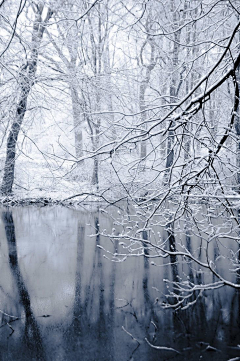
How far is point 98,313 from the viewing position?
4.17m

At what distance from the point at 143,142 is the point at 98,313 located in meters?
8.61

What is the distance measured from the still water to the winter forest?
43 millimetres

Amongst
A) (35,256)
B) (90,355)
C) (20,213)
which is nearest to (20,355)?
(90,355)

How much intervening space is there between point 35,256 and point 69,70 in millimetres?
7613

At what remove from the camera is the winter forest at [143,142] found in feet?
9.80

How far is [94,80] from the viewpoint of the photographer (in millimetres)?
11688

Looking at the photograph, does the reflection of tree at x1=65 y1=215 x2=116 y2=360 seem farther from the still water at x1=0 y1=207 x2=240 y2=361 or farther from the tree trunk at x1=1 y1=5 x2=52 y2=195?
the tree trunk at x1=1 y1=5 x2=52 y2=195

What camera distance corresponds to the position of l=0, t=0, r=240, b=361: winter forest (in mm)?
2988

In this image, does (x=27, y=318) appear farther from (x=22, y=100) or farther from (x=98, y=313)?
(x=22, y=100)

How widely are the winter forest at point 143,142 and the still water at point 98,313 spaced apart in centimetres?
4

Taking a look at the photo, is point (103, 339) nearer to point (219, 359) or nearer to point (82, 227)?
point (219, 359)

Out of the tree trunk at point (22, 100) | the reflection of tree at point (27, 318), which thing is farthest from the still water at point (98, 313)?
the tree trunk at point (22, 100)

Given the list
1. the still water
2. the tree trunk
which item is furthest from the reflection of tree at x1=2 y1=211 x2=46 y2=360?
the tree trunk

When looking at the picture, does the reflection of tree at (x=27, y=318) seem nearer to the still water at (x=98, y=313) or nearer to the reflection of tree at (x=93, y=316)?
the still water at (x=98, y=313)
